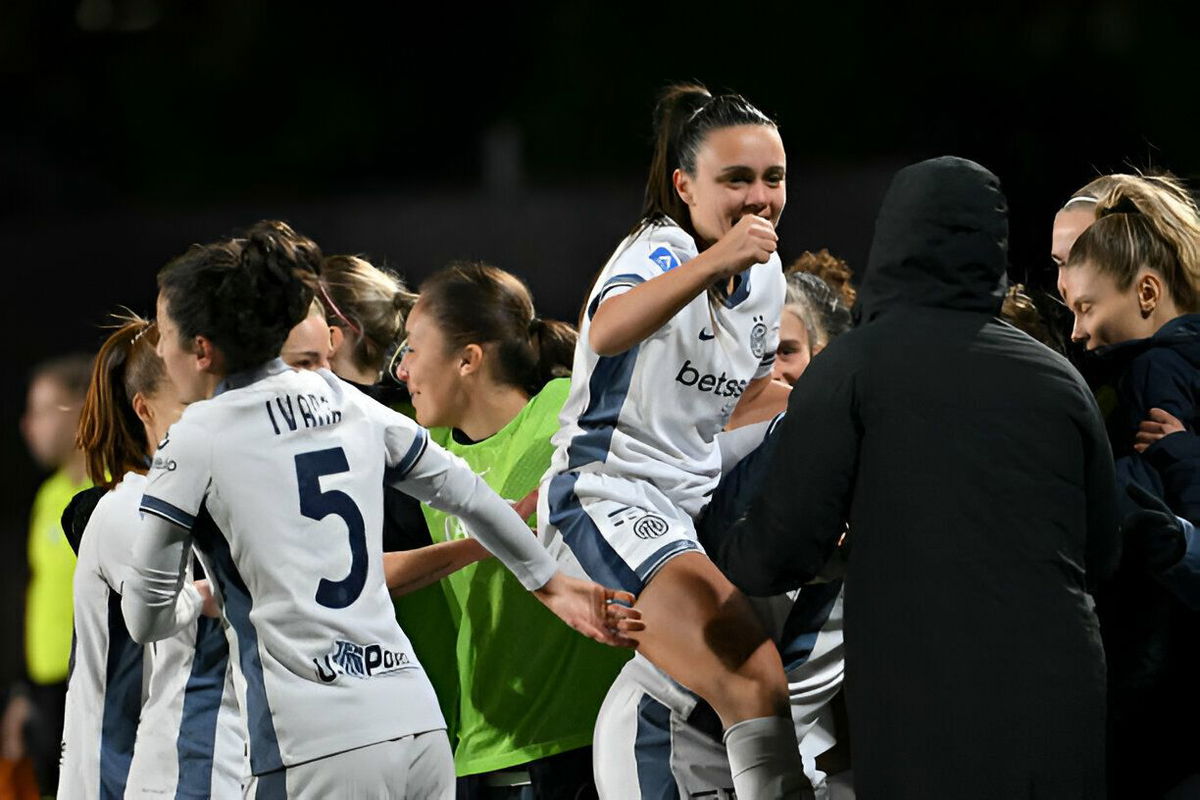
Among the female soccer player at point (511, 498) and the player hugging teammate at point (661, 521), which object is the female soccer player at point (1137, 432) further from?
the female soccer player at point (511, 498)

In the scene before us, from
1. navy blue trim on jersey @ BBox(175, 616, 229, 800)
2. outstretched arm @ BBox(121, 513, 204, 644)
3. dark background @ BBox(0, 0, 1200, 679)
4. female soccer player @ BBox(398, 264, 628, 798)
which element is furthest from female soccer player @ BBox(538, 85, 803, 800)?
dark background @ BBox(0, 0, 1200, 679)

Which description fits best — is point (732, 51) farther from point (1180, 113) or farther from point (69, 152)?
point (69, 152)

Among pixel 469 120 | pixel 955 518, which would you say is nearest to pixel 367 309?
pixel 955 518

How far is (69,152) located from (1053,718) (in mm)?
8079

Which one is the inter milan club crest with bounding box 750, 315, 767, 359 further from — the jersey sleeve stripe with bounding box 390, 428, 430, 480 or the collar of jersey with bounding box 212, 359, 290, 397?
the collar of jersey with bounding box 212, 359, 290, 397

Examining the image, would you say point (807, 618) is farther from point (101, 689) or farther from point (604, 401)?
point (101, 689)

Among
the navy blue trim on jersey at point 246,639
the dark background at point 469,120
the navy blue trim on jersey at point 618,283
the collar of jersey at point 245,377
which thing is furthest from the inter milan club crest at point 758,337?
the dark background at point 469,120

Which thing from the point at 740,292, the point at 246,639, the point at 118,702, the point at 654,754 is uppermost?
the point at 740,292

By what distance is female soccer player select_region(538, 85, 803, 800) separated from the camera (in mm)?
2809

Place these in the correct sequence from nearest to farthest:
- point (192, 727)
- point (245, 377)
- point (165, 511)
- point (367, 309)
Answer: point (165, 511) < point (245, 377) < point (192, 727) < point (367, 309)

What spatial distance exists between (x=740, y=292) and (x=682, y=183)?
259 mm

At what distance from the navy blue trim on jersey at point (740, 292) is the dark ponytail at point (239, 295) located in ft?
2.80

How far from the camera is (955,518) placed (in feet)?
7.20

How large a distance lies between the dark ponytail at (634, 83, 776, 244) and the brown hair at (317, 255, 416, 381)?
1.09m
